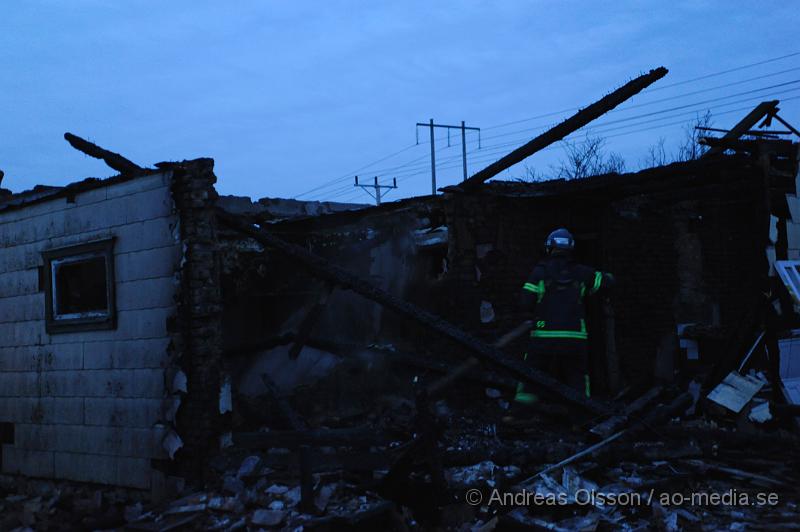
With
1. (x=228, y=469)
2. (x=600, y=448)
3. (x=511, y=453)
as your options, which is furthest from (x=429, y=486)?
(x=228, y=469)

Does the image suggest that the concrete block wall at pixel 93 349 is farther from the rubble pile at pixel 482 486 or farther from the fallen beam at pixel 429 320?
the fallen beam at pixel 429 320

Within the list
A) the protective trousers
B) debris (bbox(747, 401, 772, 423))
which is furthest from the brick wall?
debris (bbox(747, 401, 772, 423))

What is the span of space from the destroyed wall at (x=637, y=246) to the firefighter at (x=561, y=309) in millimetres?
1751

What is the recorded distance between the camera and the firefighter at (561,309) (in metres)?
6.88

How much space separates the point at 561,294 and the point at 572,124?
210 cm

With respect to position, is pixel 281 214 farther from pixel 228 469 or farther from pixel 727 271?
pixel 727 271

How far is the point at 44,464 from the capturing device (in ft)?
24.7

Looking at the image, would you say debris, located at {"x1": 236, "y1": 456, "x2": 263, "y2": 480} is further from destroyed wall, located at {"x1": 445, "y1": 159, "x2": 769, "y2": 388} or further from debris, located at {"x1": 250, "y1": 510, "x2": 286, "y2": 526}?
destroyed wall, located at {"x1": 445, "y1": 159, "x2": 769, "y2": 388}

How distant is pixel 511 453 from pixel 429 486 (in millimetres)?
1087

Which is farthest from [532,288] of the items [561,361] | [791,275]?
[791,275]

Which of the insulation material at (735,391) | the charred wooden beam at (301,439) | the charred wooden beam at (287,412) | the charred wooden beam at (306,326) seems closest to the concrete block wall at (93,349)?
the charred wooden beam at (301,439)

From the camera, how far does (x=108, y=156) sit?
6.84 meters

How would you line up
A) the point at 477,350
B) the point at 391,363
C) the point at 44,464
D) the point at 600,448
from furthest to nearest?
the point at 391,363 < the point at 44,464 < the point at 477,350 < the point at 600,448

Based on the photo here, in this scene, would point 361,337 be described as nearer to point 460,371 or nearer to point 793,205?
point 460,371
